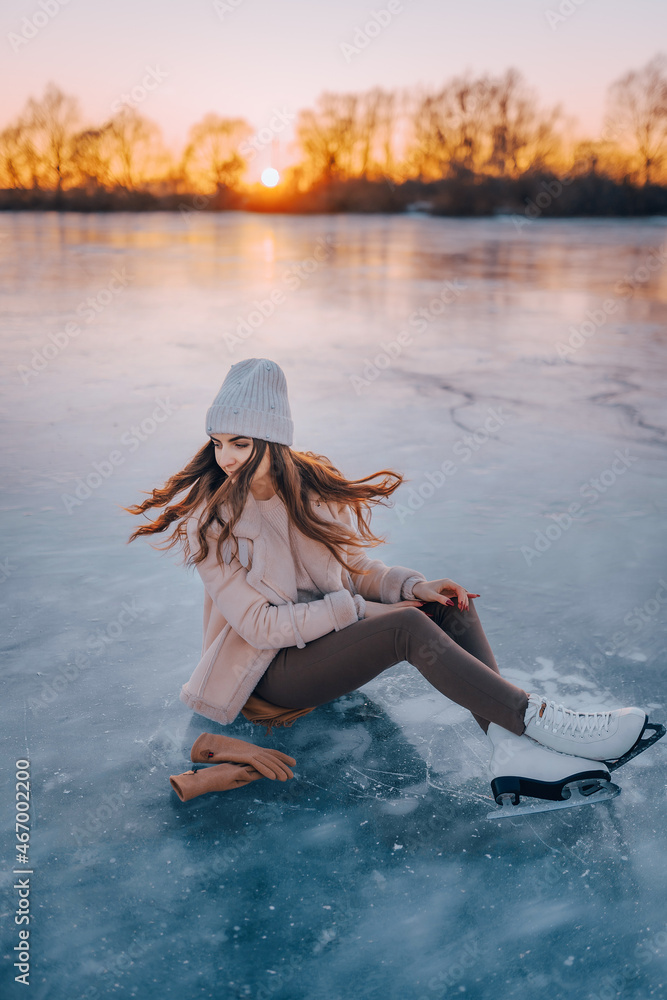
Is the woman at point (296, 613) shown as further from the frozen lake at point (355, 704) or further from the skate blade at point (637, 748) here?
the frozen lake at point (355, 704)

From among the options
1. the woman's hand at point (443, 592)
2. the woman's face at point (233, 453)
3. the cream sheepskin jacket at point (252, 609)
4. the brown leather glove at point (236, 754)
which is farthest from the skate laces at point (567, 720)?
the woman's face at point (233, 453)

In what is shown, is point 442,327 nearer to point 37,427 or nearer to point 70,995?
point 37,427

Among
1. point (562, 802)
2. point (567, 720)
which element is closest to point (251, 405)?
point (567, 720)

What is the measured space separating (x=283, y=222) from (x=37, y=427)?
71.6ft

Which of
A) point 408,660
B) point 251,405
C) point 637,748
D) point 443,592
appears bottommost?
point 637,748

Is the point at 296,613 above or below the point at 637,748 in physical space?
above

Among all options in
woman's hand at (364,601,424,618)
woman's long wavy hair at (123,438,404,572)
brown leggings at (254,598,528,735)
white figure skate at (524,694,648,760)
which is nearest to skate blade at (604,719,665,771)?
white figure skate at (524,694,648,760)

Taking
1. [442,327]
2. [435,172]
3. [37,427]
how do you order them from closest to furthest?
1. [37,427]
2. [442,327]
3. [435,172]

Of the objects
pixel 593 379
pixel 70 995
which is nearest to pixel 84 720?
pixel 70 995

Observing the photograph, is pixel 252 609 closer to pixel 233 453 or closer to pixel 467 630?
pixel 233 453

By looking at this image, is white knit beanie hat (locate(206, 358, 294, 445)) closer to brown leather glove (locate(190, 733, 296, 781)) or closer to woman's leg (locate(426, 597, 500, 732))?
woman's leg (locate(426, 597, 500, 732))

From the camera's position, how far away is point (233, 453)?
2.35 meters

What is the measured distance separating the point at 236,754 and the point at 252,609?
400 mm

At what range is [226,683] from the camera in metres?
2.40
